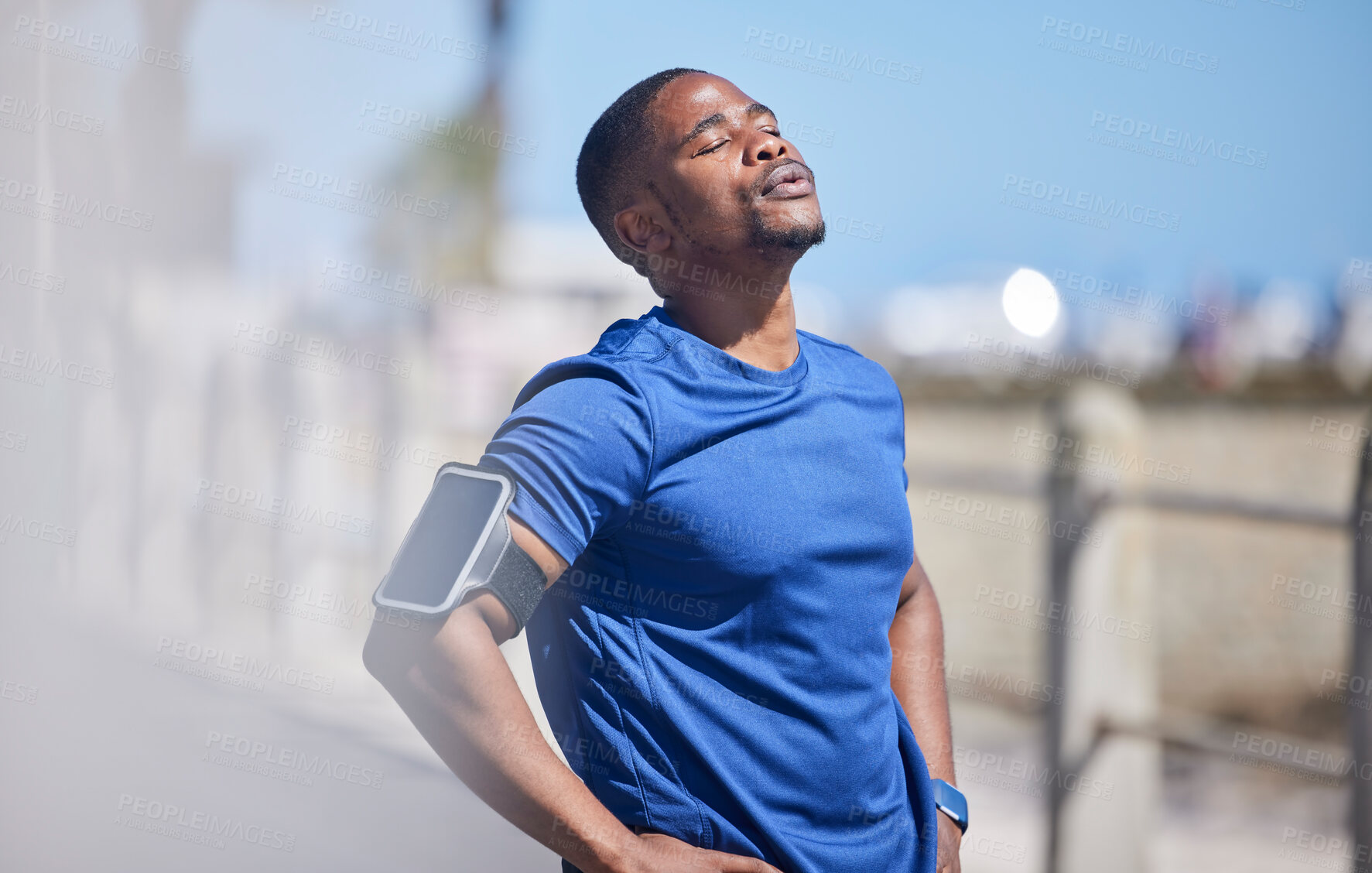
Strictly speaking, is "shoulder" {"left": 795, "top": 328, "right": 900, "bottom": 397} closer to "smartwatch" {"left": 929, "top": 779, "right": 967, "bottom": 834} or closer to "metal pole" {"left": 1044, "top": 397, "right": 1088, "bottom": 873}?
"smartwatch" {"left": 929, "top": 779, "right": 967, "bottom": 834}

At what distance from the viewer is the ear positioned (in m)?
1.66

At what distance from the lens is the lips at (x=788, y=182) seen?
1588mm

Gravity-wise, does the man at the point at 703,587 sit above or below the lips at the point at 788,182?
below

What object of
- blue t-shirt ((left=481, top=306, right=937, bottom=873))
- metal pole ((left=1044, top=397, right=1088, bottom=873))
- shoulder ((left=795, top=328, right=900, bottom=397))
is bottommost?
metal pole ((left=1044, top=397, right=1088, bottom=873))

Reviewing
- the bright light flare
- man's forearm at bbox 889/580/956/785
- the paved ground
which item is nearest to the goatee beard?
man's forearm at bbox 889/580/956/785

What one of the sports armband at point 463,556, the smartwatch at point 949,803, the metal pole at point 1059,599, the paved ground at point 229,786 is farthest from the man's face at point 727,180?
the paved ground at point 229,786

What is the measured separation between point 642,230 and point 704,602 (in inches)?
25.6

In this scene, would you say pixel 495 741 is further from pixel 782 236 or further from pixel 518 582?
pixel 782 236

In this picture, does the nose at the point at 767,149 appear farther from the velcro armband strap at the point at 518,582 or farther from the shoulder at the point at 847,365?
the velcro armband strap at the point at 518,582

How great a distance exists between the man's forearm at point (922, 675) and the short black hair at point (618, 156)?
30.5 inches

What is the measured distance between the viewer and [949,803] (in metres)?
1.71

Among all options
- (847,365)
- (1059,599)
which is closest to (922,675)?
(847,365)

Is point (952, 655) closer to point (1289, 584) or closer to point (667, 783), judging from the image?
point (1289, 584)

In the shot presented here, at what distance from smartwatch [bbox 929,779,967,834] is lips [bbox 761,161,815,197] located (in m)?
0.98
